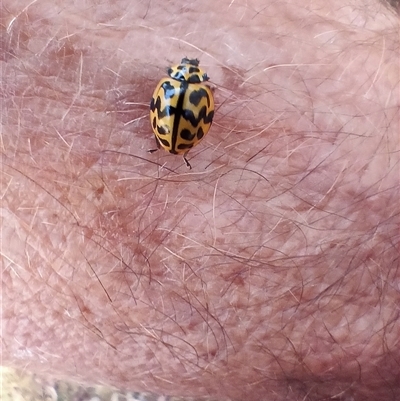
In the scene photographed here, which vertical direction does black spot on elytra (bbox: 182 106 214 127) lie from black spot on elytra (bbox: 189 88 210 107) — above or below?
below

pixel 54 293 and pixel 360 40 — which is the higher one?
pixel 360 40

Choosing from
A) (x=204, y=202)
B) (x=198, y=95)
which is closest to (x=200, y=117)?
(x=198, y=95)

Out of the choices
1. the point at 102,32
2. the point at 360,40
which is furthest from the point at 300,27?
the point at 102,32

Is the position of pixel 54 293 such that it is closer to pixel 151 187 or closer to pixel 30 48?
pixel 151 187

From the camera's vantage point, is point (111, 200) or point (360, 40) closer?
point (111, 200)

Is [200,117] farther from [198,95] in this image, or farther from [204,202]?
[204,202]
